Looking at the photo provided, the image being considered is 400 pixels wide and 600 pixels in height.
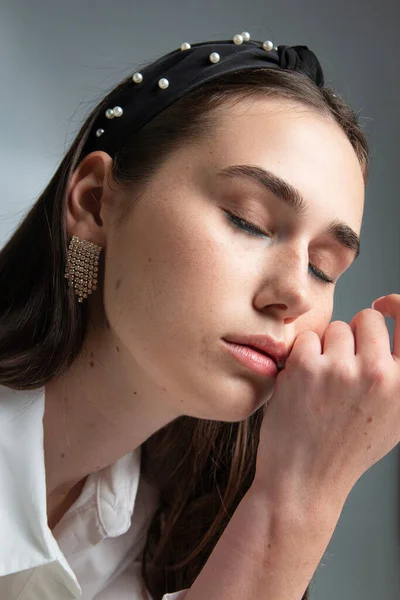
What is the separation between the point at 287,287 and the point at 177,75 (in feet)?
1.13

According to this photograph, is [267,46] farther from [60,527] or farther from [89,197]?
[60,527]

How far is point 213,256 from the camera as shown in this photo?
77cm

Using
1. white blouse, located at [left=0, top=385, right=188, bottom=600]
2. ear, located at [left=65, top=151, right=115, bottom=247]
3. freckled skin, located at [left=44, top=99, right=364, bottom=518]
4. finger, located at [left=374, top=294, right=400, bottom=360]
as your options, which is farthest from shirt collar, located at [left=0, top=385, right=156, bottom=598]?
finger, located at [left=374, top=294, right=400, bottom=360]

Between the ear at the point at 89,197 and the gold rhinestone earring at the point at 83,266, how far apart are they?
0.01 m

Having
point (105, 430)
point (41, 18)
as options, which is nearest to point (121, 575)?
point (105, 430)

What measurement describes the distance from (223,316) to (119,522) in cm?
49

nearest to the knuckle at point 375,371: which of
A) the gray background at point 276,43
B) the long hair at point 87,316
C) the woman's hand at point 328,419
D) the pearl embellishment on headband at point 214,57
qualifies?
the woman's hand at point 328,419

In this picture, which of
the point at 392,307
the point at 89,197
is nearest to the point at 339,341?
the point at 392,307

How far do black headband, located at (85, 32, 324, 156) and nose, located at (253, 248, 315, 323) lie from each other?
273 millimetres

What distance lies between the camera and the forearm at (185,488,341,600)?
76 centimetres

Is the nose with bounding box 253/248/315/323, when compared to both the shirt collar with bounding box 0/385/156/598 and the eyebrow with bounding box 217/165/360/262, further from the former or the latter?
the shirt collar with bounding box 0/385/156/598

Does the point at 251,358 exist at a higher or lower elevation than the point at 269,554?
higher

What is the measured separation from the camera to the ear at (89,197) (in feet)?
2.99

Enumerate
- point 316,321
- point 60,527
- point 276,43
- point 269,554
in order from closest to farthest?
point 269,554, point 316,321, point 60,527, point 276,43
